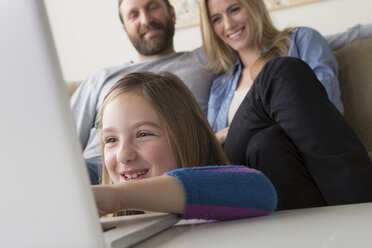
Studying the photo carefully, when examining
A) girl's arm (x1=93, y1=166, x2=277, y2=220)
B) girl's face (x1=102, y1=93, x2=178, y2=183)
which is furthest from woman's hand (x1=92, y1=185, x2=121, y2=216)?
girl's face (x1=102, y1=93, x2=178, y2=183)

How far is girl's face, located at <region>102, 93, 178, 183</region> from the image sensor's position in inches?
37.1

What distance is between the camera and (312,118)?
34.4 inches

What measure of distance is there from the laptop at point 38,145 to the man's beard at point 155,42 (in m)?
1.82

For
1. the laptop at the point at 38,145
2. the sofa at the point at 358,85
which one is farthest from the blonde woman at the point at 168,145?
the sofa at the point at 358,85

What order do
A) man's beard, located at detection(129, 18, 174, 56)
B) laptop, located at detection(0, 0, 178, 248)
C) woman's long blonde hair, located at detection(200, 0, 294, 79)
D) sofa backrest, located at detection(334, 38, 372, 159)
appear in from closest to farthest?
1. laptop, located at detection(0, 0, 178, 248)
2. sofa backrest, located at detection(334, 38, 372, 159)
3. woman's long blonde hair, located at detection(200, 0, 294, 79)
4. man's beard, located at detection(129, 18, 174, 56)

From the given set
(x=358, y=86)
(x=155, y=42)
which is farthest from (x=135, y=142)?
(x=155, y=42)

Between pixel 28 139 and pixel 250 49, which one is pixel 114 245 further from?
pixel 250 49

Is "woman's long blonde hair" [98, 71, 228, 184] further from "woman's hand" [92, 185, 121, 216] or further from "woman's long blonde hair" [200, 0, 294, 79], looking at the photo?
"woman's long blonde hair" [200, 0, 294, 79]

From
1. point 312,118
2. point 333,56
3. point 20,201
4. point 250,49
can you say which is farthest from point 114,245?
point 250,49

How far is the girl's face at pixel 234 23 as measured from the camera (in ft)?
6.32

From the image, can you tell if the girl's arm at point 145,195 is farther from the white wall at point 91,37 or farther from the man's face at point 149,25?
the white wall at point 91,37

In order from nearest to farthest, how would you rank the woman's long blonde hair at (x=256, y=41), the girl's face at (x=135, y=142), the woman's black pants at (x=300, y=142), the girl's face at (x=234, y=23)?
the woman's black pants at (x=300, y=142) < the girl's face at (x=135, y=142) < the woman's long blonde hair at (x=256, y=41) < the girl's face at (x=234, y=23)

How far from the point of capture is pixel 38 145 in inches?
12.0

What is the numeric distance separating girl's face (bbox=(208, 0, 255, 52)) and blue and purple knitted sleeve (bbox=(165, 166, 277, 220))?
1.38 metres
